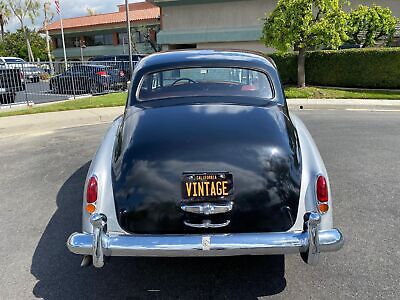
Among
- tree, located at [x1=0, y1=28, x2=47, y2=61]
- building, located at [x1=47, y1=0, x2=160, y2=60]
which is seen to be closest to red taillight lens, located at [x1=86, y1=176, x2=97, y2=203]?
building, located at [x1=47, y1=0, x2=160, y2=60]

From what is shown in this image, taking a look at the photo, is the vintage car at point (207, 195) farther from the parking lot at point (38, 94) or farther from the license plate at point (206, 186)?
the parking lot at point (38, 94)

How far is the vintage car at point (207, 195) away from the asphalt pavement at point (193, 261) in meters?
0.46

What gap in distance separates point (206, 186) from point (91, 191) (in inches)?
34.4

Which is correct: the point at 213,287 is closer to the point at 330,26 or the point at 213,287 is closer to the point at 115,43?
the point at 330,26

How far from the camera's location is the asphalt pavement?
2.71 meters

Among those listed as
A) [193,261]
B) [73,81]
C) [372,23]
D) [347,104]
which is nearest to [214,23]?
[372,23]

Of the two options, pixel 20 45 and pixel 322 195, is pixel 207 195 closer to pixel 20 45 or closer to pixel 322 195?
pixel 322 195

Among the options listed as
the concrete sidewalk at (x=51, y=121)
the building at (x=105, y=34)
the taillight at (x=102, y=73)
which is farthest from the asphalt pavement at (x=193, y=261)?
the building at (x=105, y=34)

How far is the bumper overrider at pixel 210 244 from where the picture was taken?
2.36 metres

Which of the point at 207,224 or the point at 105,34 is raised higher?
the point at 105,34

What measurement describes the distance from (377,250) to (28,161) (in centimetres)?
542

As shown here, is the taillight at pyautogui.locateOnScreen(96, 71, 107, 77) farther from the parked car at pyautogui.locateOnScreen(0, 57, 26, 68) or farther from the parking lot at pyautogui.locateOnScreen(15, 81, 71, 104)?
the parked car at pyautogui.locateOnScreen(0, 57, 26, 68)

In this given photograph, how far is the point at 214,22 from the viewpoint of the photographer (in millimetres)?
27719

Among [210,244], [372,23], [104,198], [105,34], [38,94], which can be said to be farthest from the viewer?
[105,34]
